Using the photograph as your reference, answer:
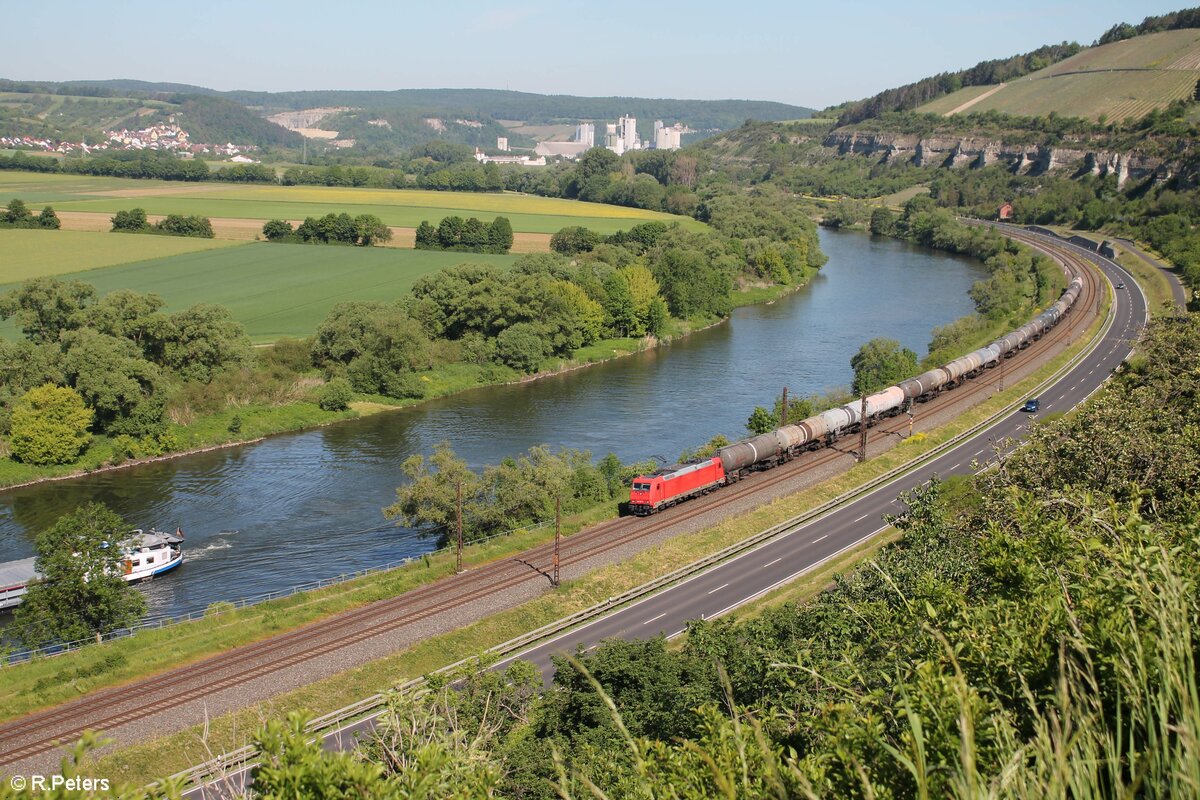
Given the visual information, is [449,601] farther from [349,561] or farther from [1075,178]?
[1075,178]

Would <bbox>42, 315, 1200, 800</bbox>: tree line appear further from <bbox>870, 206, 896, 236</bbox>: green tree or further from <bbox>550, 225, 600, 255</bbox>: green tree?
<bbox>870, 206, 896, 236</bbox>: green tree

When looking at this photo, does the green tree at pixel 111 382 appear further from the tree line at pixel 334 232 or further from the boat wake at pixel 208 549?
the tree line at pixel 334 232

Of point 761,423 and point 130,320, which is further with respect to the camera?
point 130,320

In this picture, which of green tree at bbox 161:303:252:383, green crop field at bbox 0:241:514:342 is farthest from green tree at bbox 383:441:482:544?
green crop field at bbox 0:241:514:342

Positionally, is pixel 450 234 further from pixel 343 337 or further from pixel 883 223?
pixel 883 223

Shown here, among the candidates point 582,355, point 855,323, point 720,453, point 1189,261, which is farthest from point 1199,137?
point 720,453

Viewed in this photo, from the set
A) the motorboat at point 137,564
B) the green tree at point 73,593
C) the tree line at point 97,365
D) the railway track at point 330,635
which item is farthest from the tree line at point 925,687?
the tree line at point 97,365

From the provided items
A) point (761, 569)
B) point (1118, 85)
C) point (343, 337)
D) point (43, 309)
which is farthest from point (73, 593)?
point (1118, 85)
